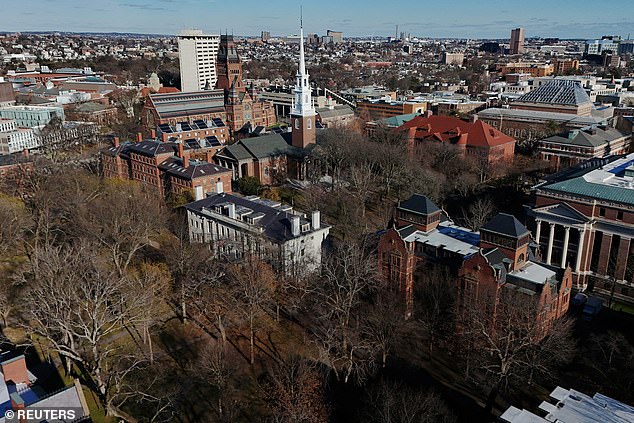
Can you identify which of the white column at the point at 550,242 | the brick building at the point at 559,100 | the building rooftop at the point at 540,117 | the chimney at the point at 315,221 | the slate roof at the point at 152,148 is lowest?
the white column at the point at 550,242

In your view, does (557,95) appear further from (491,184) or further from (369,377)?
(369,377)

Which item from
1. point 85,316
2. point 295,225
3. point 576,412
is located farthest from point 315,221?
point 576,412

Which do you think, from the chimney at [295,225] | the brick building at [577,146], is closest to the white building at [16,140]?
the chimney at [295,225]

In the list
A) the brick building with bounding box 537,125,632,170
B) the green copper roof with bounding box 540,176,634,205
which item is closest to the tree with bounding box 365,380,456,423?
the green copper roof with bounding box 540,176,634,205

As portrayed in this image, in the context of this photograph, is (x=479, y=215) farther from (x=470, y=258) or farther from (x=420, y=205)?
(x=470, y=258)

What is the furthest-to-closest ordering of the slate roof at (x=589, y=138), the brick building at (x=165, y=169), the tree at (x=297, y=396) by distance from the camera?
the slate roof at (x=589, y=138) → the brick building at (x=165, y=169) → the tree at (x=297, y=396)

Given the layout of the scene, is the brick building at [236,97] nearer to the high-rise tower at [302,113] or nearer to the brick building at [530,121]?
the high-rise tower at [302,113]

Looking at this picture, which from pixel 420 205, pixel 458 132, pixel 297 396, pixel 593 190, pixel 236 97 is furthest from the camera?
pixel 236 97
